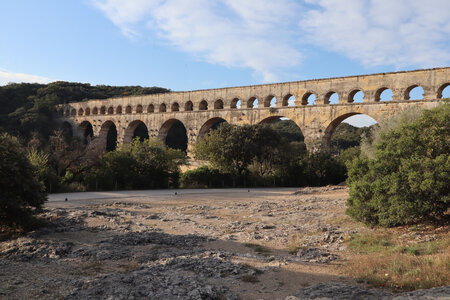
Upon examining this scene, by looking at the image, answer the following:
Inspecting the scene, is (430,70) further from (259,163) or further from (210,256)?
(210,256)

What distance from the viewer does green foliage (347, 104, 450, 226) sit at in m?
7.21

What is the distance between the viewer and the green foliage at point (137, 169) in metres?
15.3

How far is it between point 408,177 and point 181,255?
5126 millimetres

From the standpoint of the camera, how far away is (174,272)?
5438mm

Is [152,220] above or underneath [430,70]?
underneath

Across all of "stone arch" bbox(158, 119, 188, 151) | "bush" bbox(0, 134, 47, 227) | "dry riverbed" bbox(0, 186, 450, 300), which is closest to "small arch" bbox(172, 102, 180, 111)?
"stone arch" bbox(158, 119, 188, 151)

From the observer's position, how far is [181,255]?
639 centimetres

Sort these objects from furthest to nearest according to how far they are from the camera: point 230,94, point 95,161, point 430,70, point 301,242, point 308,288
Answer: point 230,94
point 430,70
point 95,161
point 301,242
point 308,288

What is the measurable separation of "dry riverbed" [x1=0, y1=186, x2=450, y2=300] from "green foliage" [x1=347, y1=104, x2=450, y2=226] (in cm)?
86

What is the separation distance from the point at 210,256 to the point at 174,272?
0.98m

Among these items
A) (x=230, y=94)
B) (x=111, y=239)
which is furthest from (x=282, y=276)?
(x=230, y=94)

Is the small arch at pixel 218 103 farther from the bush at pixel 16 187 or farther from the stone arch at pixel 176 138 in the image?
the bush at pixel 16 187

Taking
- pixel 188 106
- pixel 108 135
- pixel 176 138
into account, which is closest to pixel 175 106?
pixel 188 106

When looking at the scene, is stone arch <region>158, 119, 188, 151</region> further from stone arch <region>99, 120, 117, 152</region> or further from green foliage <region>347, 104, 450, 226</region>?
green foliage <region>347, 104, 450, 226</region>
